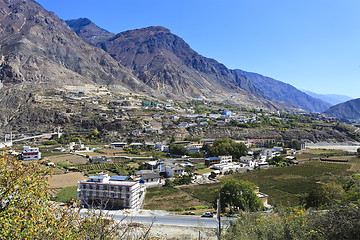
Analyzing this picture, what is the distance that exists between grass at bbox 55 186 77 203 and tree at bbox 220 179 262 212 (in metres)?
15.6

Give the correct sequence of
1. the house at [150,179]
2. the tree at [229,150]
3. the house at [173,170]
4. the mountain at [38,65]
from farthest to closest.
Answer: the mountain at [38,65] → the tree at [229,150] → the house at [173,170] → the house at [150,179]

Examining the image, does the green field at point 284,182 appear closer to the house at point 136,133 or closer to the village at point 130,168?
the village at point 130,168

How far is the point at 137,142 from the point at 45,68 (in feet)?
267

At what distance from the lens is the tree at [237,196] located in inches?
812

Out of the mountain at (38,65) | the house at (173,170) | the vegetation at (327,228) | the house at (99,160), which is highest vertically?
the mountain at (38,65)

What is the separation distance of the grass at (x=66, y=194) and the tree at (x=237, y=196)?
51.1 ft

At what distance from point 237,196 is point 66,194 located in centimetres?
1926

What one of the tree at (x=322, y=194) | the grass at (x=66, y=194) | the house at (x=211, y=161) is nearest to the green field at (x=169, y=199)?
the grass at (x=66, y=194)

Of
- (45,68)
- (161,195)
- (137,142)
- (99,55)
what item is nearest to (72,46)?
(99,55)

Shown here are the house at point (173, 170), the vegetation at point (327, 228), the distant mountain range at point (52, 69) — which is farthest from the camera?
the distant mountain range at point (52, 69)

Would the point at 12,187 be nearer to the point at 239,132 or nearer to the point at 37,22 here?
the point at 239,132

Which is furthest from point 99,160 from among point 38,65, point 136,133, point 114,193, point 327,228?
point 38,65

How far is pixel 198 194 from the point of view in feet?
93.5

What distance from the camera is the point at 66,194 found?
2767 cm
